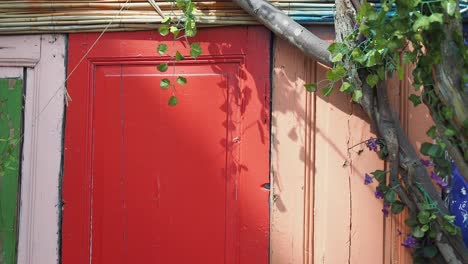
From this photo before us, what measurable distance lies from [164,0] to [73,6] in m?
0.48

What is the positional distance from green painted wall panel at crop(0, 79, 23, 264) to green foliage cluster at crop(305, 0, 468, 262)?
1526mm

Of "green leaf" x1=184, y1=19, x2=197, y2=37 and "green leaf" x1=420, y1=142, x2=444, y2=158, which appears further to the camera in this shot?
"green leaf" x1=184, y1=19, x2=197, y2=37

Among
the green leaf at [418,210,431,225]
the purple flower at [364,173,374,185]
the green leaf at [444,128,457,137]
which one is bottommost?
the green leaf at [418,210,431,225]

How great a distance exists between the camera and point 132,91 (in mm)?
2861

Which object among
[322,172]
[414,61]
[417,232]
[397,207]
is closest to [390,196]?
[397,207]

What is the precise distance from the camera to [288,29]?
101 inches

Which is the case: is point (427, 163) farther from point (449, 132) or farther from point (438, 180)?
point (449, 132)

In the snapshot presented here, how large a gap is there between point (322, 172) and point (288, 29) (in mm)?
683

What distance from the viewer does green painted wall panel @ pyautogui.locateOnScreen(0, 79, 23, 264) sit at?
2941 mm

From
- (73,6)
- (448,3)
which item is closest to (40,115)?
(73,6)

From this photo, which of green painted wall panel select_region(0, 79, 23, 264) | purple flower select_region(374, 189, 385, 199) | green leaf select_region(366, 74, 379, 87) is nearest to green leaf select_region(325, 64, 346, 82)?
green leaf select_region(366, 74, 379, 87)

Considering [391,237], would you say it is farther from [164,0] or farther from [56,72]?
[56,72]

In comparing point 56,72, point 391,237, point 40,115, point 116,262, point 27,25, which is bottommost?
point 116,262

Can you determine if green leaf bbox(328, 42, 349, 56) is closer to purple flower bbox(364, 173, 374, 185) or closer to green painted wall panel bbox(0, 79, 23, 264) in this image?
purple flower bbox(364, 173, 374, 185)
